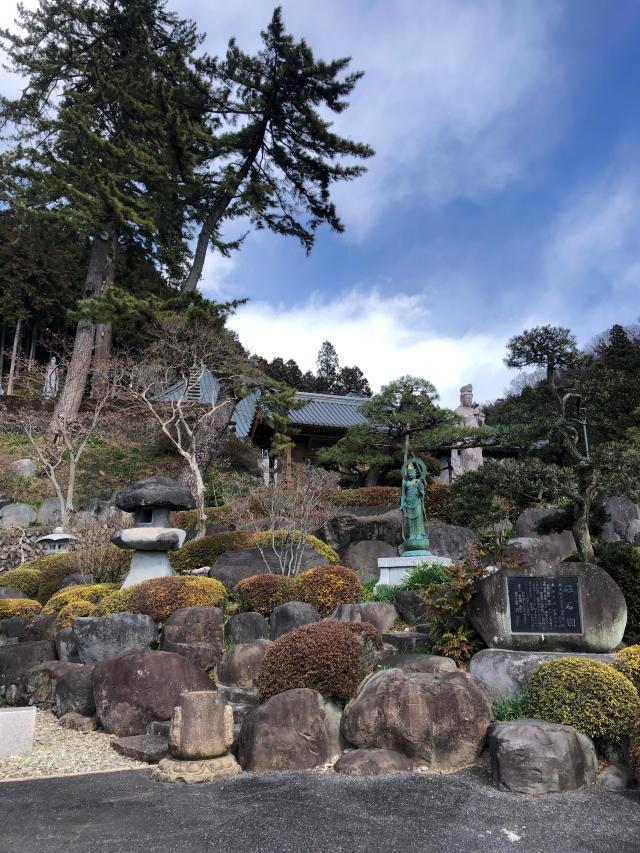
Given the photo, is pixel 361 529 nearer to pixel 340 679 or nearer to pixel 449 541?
pixel 449 541

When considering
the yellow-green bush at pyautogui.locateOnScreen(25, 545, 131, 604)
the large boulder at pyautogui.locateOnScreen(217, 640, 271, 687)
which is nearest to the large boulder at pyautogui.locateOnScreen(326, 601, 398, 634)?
the large boulder at pyautogui.locateOnScreen(217, 640, 271, 687)

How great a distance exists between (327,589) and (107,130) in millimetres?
22339

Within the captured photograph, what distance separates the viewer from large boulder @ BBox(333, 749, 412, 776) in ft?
17.8

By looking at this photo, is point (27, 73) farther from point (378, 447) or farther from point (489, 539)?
point (489, 539)

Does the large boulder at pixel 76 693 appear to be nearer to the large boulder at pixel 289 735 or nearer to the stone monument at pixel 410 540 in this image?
the large boulder at pixel 289 735

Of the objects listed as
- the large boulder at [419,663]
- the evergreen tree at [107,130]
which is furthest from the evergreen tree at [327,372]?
the large boulder at [419,663]

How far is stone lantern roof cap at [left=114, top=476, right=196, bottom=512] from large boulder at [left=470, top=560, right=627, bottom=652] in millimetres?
6049

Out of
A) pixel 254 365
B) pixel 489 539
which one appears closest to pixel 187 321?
pixel 254 365

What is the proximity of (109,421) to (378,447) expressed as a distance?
34.7 feet

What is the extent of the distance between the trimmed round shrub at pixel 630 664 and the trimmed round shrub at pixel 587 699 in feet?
0.87

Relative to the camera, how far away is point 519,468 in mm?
9758

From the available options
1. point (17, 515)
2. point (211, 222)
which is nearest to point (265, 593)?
point (17, 515)

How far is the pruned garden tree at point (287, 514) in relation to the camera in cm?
1204

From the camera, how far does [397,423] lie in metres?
17.0
